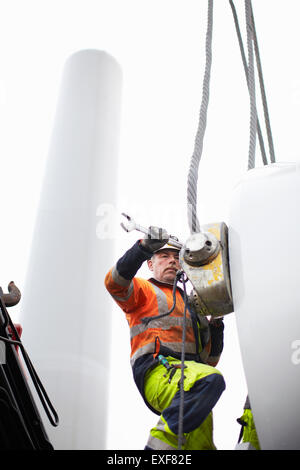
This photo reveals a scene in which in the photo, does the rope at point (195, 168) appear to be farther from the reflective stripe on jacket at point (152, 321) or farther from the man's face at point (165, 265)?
the man's face at point (165, 265)

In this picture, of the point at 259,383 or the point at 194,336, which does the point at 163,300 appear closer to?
the point at 194,336

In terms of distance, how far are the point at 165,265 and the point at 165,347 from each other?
0.81ft

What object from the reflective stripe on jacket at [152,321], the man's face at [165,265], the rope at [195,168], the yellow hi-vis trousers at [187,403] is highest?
the rope at [195,168]

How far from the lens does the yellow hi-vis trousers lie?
33.4 inches

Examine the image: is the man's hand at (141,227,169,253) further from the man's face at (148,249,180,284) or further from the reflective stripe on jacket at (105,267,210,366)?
the man's face at (148,249,180,284)

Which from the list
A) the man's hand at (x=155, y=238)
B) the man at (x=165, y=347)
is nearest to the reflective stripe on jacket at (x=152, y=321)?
the man at (x=165, y=347)

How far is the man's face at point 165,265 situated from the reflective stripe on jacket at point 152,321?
62 mm

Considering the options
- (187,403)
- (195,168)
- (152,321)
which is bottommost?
(187,403)

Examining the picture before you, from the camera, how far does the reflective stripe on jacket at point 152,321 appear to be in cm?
106

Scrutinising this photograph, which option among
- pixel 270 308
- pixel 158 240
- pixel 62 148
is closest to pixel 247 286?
pixel 270 308

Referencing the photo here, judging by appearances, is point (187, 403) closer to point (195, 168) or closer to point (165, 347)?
point (165, 347)

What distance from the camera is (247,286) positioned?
2.54ft

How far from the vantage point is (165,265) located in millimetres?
1243

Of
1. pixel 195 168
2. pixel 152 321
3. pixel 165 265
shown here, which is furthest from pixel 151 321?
pixel 195 168
